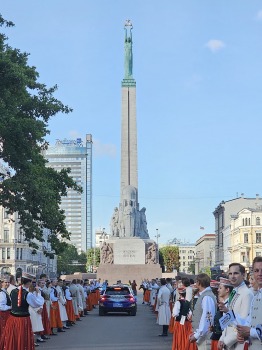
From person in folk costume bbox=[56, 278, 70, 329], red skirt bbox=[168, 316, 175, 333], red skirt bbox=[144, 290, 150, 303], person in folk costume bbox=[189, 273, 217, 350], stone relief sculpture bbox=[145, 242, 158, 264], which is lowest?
red skirt bbox=[144, 290, 150, 303]

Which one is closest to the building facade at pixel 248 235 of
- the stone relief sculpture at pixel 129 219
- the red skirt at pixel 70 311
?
the stone relief sculpture at pixel 129 219

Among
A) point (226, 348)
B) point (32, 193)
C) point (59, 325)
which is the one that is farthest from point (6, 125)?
point (226, 348)

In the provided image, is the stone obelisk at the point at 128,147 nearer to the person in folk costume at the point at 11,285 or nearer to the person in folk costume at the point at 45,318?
the person in folk costume at the point at 45,318

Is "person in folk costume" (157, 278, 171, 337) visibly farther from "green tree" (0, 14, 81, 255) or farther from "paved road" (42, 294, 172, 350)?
"green tree" (0, 14, 81, 255)

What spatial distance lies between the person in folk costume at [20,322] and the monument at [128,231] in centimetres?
4895

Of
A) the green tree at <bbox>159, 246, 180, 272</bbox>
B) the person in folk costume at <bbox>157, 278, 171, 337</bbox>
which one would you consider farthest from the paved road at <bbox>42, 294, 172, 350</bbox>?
the green tree at <bbox>159, 246, 180, 272</bbox>

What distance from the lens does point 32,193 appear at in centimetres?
2616

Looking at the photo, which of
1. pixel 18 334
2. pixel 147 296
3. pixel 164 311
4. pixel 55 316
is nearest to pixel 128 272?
pixel 147 296

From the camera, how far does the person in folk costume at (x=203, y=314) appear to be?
30.0ft

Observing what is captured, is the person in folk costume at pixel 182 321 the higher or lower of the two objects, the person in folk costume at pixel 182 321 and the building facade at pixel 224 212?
the lower

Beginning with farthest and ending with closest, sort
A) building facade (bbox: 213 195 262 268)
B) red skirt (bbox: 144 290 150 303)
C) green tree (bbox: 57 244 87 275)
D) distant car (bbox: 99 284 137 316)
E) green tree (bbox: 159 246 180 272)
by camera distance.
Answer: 1. green tree (bbox: 57 244 87 275)
2. green tree (bbox: 159 246 180 272)
3. building facade (bbox: 213 195 262 268)
4. red skirt (bbox: 144 290 150 303)
5. distant car (bbox: 99 284 137 316)

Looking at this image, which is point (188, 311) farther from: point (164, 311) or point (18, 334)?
point (164, 311)

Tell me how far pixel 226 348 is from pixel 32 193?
1985 cm

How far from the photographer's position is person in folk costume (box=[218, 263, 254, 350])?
262 inches
